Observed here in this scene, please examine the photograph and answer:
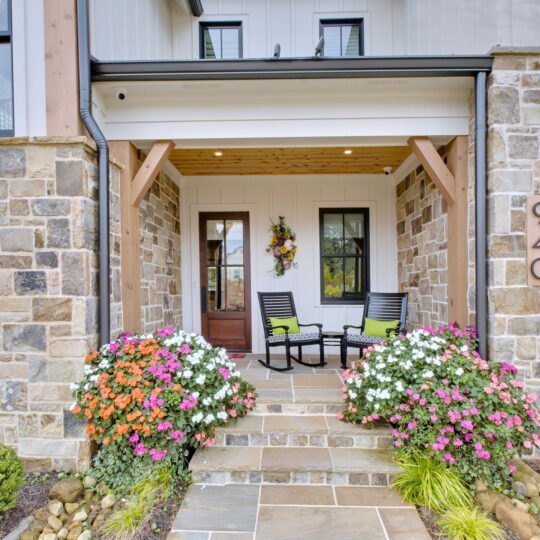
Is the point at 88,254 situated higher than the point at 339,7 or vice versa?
the point at 339,7

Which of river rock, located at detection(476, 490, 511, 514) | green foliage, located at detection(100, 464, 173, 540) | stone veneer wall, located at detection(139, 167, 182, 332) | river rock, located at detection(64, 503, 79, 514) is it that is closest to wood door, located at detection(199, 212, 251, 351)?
stone veneer wall, located at detection(139, 167, 182, 332)

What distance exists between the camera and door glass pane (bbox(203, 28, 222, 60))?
420cm

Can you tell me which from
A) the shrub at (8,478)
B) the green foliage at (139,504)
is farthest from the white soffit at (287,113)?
the green foliage at (139,504)

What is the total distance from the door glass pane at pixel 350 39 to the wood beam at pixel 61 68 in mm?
3007

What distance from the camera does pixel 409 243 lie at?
418cm

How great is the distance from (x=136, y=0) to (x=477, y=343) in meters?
4.24

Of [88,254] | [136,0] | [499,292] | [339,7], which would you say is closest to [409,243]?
[499,292]

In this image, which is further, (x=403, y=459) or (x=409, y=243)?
(x=409, y=243)

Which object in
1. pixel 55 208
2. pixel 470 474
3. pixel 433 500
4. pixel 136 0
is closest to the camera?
pixel 433 500

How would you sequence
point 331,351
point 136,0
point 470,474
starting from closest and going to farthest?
point 470,474 → point 136,0 → point 331,351

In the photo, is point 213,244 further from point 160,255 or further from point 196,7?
point 196,7

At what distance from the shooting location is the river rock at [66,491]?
2150mm

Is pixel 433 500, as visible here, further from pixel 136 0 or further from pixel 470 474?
pixel 136 0

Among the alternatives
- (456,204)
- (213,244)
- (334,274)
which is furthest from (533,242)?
(213,244)
